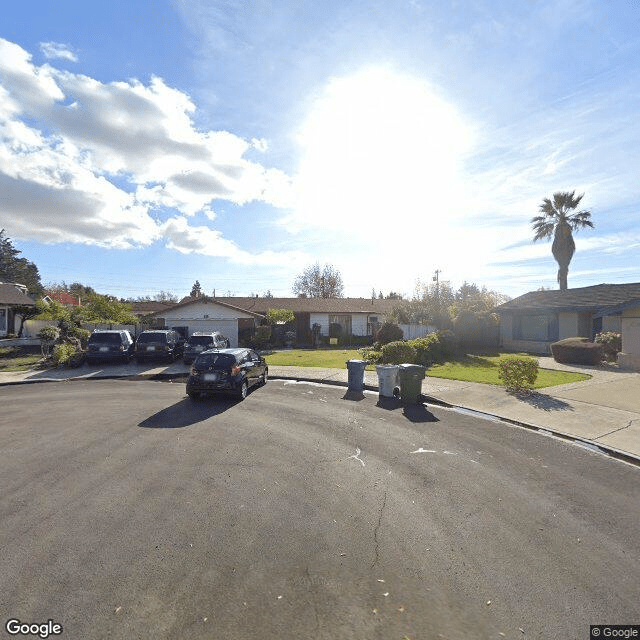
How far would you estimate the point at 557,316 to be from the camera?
86.2 ft

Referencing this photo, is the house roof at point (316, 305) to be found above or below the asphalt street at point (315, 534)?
above

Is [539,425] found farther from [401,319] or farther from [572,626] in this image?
[401,319]

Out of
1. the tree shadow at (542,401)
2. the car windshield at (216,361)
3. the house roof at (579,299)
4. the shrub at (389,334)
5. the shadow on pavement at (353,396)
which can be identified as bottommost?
the shadow on pavement at (353,396)

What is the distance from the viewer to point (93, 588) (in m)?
3.71

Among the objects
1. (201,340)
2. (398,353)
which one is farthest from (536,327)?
(201,340)

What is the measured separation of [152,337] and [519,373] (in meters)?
16.6

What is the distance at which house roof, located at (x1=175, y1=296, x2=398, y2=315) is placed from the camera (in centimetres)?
3488

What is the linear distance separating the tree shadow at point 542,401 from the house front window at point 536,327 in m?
16.2

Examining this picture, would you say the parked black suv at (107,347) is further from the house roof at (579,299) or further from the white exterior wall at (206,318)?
the house roof at (579,299)

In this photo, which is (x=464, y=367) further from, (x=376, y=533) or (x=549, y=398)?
(x=376, y=533)

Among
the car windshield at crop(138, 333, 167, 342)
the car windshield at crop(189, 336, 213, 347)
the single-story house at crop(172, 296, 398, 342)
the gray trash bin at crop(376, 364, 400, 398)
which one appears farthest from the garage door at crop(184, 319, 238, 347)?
the gray trash bin at crop(376, 364, 400, 398)

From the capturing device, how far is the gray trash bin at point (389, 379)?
12.6 meters

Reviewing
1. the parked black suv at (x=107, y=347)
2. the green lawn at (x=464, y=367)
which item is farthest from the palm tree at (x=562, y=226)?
the parked black suv at (x=107, y=347)

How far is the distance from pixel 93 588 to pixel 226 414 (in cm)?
673
